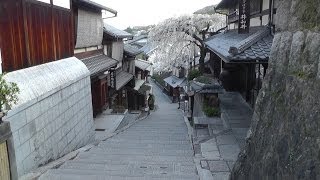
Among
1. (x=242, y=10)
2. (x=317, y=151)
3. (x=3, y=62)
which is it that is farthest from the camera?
(x=242, y=10)

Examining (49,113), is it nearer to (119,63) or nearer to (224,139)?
(224,139)

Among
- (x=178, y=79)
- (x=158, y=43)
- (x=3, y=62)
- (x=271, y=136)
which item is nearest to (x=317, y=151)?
(x=271, y=136)

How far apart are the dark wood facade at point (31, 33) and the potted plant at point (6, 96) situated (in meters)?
0.90

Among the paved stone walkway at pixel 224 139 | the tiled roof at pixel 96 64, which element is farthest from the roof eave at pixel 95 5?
the paved stone walkway at pixel 224 139

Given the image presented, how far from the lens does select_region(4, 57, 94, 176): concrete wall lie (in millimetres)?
Answer: 7289

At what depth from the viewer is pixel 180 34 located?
2923cm

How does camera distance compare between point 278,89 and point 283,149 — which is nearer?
point 283,149

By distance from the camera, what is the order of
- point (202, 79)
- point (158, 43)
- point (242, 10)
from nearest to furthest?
point (242, 10) → point (202, 79) → point (158, 43)

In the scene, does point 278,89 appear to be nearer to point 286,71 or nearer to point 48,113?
point 286,71

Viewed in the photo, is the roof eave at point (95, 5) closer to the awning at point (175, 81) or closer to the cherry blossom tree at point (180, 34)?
the cherry blossom tree at point (180, 34)

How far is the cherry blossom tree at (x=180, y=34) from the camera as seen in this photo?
28.3m

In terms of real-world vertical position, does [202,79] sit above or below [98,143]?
above

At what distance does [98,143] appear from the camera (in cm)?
1204

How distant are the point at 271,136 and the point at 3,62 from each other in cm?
558
